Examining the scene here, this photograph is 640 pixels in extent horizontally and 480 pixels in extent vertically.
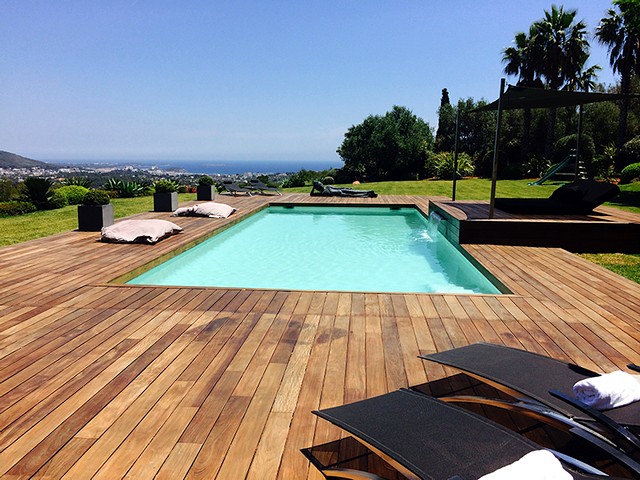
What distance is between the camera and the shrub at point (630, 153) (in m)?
18.7

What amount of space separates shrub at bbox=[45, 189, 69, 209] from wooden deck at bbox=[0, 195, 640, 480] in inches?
293

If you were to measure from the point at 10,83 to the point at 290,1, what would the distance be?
1052 inches

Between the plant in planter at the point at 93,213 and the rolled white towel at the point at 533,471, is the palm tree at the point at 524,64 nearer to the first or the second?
the plant in planter at the point at 93,213

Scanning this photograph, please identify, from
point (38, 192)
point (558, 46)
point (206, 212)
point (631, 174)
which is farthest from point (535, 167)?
point (38, 192)

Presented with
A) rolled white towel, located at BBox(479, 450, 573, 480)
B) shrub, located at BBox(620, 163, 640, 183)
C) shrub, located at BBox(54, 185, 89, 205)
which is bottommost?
rolled white towel, located at BBox(479, 450, 573, 480)

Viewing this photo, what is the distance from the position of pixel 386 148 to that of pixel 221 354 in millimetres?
24169

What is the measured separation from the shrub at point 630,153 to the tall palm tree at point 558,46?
384 cm

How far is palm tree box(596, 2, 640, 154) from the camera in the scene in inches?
729

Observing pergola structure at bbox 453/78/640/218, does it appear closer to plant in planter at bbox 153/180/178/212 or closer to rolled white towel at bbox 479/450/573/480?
rolled white towel at bbox 479/450/573/480

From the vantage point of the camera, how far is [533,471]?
1224 mm

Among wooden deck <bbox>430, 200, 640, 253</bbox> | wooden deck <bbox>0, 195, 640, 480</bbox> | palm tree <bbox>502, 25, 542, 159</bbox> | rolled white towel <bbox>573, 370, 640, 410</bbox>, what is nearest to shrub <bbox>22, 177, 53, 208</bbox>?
wooden deck <bbox>0, 195, 640, 480</bbox>

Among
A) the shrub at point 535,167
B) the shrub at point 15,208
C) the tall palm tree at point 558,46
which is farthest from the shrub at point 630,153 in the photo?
the shrub at point 15,208

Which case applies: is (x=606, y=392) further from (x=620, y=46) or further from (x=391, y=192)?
(x=620, y=46)

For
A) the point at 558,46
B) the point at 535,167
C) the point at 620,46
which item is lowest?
A: the point at 535,167
